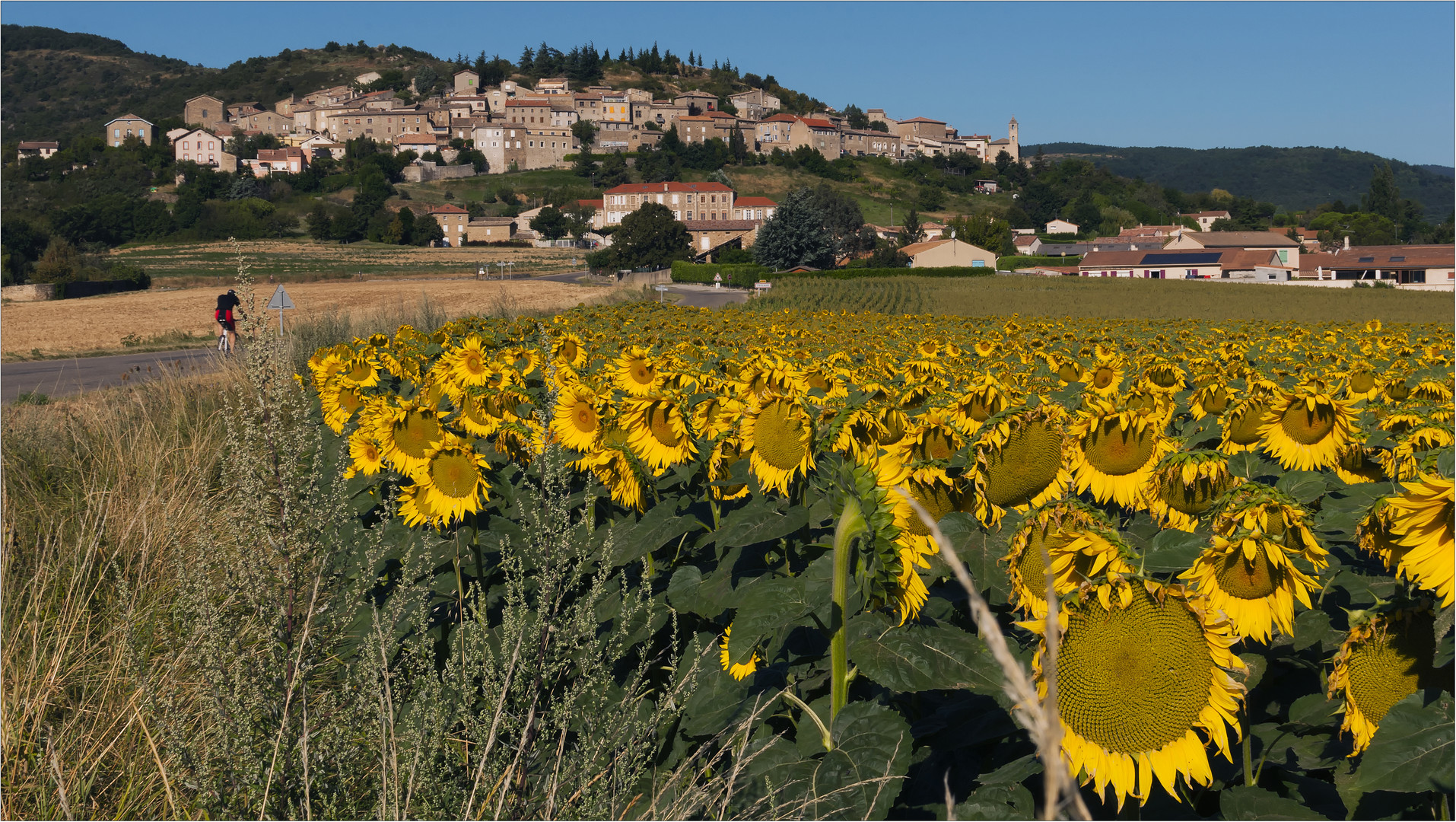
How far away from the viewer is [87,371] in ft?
77.4

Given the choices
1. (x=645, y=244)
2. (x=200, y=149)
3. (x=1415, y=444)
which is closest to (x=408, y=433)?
(x=1415, y=444)

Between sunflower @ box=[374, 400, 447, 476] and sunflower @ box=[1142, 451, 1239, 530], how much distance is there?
283 cm

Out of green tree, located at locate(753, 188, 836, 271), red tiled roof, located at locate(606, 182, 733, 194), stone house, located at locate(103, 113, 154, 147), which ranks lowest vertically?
green tree, located at locate(753, 188, 836, 271)

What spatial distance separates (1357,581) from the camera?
7.53 ft

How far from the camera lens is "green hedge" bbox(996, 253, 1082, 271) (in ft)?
363

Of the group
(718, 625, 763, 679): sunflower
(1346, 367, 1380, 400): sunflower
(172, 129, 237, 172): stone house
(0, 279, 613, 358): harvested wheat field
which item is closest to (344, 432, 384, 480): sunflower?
(718, 625, 763, 679): sunflower

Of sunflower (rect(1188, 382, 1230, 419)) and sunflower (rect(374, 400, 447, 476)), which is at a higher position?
sunflower (rect(1188, 382, 1230, 419))

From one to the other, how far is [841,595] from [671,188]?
150106 millimetres

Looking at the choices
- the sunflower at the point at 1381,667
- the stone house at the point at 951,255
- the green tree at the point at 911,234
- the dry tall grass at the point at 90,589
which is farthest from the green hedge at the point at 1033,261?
the sunflower at the point at 1381,667

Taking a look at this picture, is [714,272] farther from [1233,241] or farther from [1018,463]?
[1018,463]

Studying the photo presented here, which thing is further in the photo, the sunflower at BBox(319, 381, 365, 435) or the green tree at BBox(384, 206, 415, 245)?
the green tree at BBox(384, 206, 415, 245)

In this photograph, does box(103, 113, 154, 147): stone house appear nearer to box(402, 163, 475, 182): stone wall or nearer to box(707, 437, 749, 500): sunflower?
box(402, 163, 475, 182): stone wall

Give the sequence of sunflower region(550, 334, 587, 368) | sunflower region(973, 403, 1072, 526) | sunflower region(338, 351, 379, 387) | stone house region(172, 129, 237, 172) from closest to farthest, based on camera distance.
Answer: sunflower region(973, 403, 1072, 526)
sunflower region(550, 334, 587, 368)
sunflower region(338, 351, 379, 387)
stone house region(172, 129, 237, 172)

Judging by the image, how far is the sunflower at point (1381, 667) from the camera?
73.9 inches
